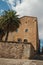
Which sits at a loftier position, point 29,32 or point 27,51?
point 29,32

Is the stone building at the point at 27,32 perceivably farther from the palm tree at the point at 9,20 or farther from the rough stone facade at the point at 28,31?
the palm tree at the point at 9,20

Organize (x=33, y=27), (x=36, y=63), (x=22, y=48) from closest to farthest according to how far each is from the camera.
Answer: (x=36, y=63)
(x=22, y=48)
(x=33, y=27)

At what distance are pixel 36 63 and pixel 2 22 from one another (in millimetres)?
15527

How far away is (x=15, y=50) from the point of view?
27688 mm

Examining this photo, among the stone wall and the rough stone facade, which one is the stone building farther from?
the stone wall

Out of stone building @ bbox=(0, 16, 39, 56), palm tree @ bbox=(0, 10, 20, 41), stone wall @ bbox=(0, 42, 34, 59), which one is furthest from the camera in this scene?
stone building @ bbox=(0, 16, 39, 56)

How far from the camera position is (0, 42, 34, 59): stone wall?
2736 centimetres

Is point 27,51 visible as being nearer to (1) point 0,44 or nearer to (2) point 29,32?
(1) point 0,44

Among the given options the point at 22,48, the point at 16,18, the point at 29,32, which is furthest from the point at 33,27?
the point at 22,48

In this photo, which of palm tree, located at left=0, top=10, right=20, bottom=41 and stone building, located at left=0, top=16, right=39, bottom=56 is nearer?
palm tree, located at left=0, top=10, right=20, bottom=41

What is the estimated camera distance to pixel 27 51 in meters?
27.5

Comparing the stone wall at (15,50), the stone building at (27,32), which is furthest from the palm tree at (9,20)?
the stone building at (27,32)

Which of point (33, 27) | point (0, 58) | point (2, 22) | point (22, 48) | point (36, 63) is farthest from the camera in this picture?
point (33, 27)

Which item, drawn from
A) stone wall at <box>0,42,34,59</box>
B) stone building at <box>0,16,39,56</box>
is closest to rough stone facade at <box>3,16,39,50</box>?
stone building at <box>0,16,39,56</box>
